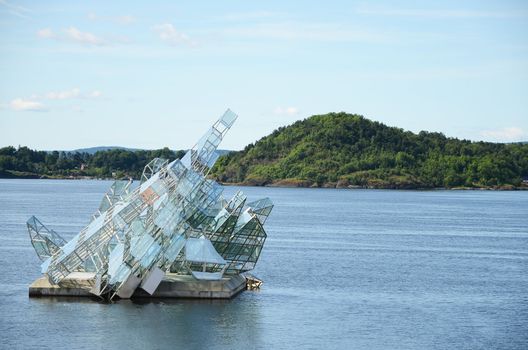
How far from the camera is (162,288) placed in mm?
62062

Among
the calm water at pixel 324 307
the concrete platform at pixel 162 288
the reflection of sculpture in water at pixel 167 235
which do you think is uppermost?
the reflection of sculpture in water at pixel 167 235

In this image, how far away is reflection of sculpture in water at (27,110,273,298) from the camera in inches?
2394

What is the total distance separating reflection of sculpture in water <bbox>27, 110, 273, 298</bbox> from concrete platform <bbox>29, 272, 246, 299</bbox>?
1.31 feet

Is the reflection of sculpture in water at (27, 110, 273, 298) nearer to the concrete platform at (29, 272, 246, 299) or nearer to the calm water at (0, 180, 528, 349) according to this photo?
the concrete platform at (29, 272, 246, 299)

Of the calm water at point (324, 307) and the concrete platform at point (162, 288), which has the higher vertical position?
the concrete platform at point (162, 288)

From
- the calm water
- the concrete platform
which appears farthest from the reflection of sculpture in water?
the calm water

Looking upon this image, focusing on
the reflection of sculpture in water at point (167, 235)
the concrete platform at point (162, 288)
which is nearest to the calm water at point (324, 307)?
the concrete platform at point (162, 288)

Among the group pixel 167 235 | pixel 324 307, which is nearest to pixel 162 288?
pixel 167 235

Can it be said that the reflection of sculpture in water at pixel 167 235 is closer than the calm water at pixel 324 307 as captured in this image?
No

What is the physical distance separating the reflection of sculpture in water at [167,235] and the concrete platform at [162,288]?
400mm

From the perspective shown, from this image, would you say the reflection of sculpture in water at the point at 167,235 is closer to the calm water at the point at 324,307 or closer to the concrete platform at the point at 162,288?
the concrete platform at the point at 162,288

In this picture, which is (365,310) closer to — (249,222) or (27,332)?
(249,222)

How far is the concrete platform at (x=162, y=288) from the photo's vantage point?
203ft

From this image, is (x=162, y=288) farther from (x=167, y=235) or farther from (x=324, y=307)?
(x=324, y=307)
